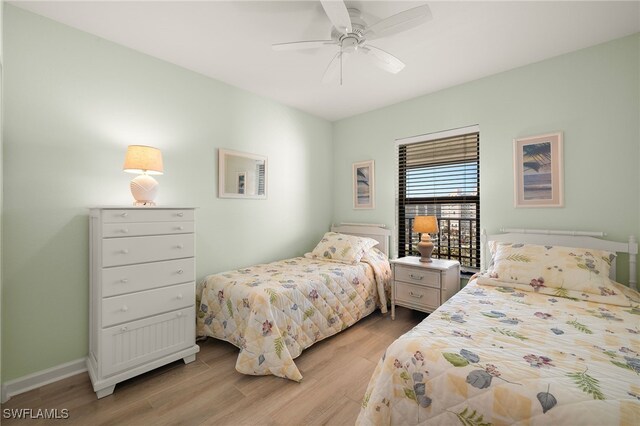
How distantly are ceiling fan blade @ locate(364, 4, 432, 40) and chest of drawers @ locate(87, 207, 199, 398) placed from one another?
1.80 meters

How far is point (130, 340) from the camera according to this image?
6.14 ft

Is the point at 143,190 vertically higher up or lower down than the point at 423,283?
higher up

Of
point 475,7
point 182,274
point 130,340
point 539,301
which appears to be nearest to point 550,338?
point 539,301

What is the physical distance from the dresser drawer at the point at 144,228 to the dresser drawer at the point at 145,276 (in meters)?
0.22

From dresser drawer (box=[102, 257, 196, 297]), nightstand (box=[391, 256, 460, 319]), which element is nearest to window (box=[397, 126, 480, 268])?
nightstand (box=[391, 256, 460, 319])

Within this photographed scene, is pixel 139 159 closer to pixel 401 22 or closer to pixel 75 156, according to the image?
pixel 75 156

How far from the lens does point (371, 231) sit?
357 cm

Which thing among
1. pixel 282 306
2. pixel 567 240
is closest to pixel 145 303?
pixel 282 306

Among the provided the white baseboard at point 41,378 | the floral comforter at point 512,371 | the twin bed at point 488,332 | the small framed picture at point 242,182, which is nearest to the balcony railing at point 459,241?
the twin bed at point 488,332

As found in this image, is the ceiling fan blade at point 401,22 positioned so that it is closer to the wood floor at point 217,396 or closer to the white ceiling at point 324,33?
the white ceiling at point 324,33

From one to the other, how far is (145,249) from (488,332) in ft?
7.03

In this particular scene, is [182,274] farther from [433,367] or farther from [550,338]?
[550,338]

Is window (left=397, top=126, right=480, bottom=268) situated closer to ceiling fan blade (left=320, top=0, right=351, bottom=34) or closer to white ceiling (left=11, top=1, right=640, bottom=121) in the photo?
white ceiling (left=11, top=1, right=640, bottom=121)

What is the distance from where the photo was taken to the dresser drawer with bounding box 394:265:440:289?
2.64 m
